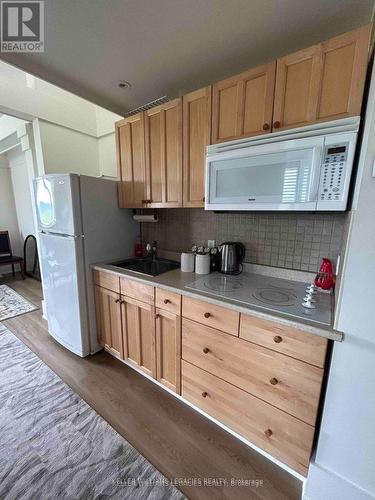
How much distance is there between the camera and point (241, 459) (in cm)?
130

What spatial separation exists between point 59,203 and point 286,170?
1.85 metres

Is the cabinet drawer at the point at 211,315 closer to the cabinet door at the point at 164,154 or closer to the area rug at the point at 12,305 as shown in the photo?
the cabinet door at the point at 164,154

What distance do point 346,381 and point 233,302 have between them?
1.93 ft

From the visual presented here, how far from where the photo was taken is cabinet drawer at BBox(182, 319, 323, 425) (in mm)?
1051

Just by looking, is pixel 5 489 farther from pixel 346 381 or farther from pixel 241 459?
pixel 346 381

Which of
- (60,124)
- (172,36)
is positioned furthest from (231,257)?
(60,124)

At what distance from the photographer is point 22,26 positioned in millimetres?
1257

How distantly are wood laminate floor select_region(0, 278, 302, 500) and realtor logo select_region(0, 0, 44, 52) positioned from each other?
2514mm

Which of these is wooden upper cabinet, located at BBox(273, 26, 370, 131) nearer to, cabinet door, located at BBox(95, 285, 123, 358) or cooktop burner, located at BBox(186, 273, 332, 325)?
cooktop burner, located at BBox(186, 273, 332, 325)

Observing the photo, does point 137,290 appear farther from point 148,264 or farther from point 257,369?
point 257,369

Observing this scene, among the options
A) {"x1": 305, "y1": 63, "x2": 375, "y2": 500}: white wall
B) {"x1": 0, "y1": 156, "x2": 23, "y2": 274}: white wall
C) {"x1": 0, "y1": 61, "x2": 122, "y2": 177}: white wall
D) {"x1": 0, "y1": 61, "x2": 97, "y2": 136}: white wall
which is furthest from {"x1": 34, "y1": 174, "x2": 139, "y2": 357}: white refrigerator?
{"x1": 0, "y1": 156, "x2": 23, "y2": 274}: white wall

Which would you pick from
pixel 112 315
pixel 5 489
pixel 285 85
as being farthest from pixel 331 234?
pixel 5 489

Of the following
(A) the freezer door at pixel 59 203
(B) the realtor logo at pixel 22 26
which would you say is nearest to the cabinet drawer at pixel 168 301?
(A) the freezer door at pixel 59 203

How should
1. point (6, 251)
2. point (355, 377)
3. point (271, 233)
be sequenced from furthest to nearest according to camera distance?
point (6, 251) → point (271, 233) → point (355, 377)
